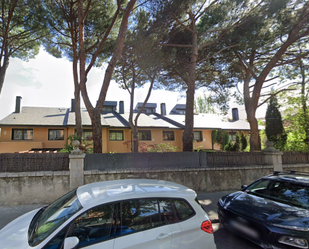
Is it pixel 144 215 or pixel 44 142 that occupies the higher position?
pixel 44 142

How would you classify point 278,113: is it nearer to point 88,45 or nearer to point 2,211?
point 88,45

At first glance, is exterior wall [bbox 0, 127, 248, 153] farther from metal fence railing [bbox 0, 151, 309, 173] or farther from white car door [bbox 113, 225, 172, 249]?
white car door [bbox 113, 225, 172, 249]

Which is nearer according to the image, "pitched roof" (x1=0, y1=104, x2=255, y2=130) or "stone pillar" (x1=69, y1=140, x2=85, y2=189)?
"stone pillar" (x1=69, y1=140, x2=85, y2=189)

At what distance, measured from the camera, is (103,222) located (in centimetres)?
234

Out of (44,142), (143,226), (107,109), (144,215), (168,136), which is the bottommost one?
(143,226)

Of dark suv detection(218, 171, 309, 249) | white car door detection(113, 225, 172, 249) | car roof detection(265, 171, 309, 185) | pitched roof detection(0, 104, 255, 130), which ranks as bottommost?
dark suv detection(218, 171, 309, 249)

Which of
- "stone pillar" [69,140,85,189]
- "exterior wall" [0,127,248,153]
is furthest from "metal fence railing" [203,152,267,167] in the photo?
"exterior wall" [0,127,248,153]

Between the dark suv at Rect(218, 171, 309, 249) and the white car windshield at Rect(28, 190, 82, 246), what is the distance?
10.5 feet

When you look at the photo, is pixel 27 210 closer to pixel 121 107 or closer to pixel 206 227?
pixel 206 227

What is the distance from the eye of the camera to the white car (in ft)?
7.26

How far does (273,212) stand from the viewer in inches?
Answer: 142

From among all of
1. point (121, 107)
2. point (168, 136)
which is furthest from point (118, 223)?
point (121, 107)

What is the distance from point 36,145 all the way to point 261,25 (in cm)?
1792

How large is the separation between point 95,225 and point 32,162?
5232 millimetres
